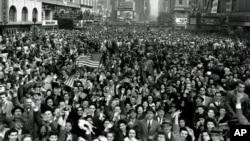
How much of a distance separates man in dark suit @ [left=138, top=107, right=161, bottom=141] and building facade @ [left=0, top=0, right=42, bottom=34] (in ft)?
110

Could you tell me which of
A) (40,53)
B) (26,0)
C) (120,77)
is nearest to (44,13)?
(26,0)

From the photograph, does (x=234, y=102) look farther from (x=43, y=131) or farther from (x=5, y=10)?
(x=5, y=10)

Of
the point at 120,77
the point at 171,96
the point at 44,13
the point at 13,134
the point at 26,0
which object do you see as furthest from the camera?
the point at 44,13

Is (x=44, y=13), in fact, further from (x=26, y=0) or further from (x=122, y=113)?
(x=122, y=113)

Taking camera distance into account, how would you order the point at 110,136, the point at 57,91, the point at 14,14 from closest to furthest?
1. the point at 110,136
2. the point at 57,91
3. the point at 14,14

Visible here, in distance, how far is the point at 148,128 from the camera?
8.10 m

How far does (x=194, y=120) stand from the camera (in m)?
8.68

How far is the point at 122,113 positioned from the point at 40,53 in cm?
1408

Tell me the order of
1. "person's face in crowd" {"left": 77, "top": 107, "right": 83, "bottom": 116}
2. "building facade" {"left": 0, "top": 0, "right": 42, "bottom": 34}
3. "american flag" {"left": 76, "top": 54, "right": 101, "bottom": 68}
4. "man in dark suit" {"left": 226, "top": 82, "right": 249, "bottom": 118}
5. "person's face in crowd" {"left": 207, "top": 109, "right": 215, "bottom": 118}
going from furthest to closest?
"building facade" {"left": 0, "top": 0, "right": 42, "bottom": 34}
"american flag" {"left": 76, "top": 54, "right": 101, "bottom": 68}
"man in dark suit" {"left": 226, "top": 82, "right": 249, "bottom": 118}
"person's face in crowd" {"left": 77, "top": 107, "right": 83, "bottom": 116}
"person's face in crowd" {"left": 207, "top": 109, "right": 215, "bottom": 118}

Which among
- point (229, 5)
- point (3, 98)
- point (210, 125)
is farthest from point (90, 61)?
point (229, 5)

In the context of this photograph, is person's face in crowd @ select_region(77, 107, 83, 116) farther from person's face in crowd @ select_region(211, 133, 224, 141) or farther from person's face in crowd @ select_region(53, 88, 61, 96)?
person's face in crowd @ select_region(211, 133, 224, 141)

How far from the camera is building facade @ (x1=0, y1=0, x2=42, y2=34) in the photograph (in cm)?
4369

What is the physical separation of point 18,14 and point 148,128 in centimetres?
4558

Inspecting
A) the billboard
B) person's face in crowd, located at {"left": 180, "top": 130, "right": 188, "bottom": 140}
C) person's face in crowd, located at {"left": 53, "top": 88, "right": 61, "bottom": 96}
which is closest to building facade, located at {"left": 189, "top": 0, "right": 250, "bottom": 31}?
the billboard
